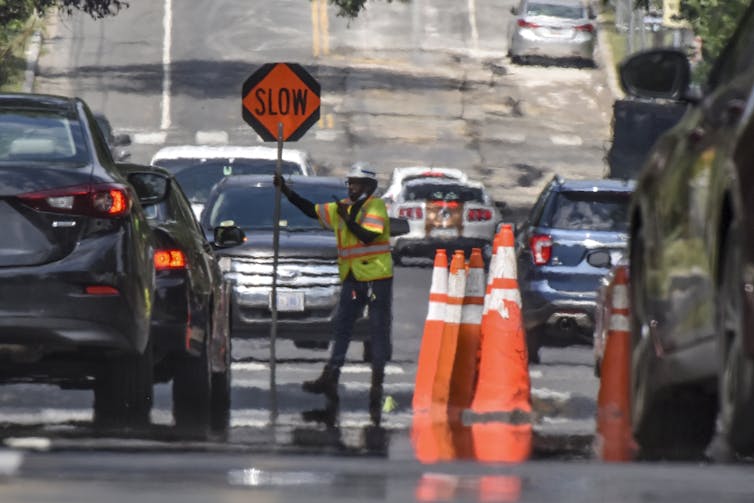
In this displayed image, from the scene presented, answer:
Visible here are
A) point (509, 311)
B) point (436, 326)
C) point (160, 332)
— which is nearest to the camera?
point (160, 332)

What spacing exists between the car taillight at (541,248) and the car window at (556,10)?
41.1m

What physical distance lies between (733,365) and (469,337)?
760 centimetres

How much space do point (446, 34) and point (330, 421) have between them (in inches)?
2077

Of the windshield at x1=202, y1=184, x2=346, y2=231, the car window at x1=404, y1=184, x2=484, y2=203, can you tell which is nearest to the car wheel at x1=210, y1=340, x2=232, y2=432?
the windshield at x1=202, y1=184, x2=346, y2=231

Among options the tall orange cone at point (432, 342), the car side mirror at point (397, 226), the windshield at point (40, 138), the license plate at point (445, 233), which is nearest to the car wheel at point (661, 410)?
the windshield at point (40, 138)

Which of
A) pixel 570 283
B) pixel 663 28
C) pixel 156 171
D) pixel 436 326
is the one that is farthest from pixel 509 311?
pixel 663 28

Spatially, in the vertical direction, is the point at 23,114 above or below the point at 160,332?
above

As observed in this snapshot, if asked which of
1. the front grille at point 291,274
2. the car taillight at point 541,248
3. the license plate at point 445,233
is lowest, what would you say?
the license plate at point 445,233

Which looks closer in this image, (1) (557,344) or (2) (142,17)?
(1) (557,344)

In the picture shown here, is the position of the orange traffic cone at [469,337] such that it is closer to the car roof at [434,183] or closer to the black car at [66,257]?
the black car at [66,257]

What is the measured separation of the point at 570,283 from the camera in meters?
19.8

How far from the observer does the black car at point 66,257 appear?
34.1 feet

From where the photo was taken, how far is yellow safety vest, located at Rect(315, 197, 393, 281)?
58.1 ft

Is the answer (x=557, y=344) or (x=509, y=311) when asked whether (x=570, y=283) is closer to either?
(x=557, y=344)
